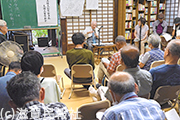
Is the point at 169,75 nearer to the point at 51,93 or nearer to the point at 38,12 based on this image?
the point at 51,93

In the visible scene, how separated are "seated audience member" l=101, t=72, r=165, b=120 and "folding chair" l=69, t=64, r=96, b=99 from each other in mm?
1685

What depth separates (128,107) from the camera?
1097 mm

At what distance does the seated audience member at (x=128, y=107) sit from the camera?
1080mm

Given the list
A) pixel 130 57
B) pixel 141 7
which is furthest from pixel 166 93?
pixel 141 7

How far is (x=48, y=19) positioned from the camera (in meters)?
6.01

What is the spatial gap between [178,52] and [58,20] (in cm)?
534

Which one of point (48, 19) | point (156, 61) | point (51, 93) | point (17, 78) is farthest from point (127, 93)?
point (48, 19)

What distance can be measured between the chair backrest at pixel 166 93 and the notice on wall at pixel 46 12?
4931mm

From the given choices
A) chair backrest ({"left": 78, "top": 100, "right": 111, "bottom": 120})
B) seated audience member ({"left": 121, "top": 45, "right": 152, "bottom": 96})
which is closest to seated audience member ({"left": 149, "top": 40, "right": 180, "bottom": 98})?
seated audience member ({"left": 121, "top": 45, "right": 152, "bottom": 96})

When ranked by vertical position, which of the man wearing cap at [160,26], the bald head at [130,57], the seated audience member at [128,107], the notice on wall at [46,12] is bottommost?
the seated audience member at [128,107]

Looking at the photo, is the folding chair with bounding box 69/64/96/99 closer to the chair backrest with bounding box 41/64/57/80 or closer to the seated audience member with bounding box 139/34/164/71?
the chair backrest with bounding box 41/64/57/80

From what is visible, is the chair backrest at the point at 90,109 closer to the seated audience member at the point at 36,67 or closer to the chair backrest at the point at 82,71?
the seated audience member at the point at 36,67

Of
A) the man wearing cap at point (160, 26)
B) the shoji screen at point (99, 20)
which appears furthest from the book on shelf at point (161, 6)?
the shoji screen at point (99, 20)

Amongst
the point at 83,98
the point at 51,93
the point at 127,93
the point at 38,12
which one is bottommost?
the point at 83,98
